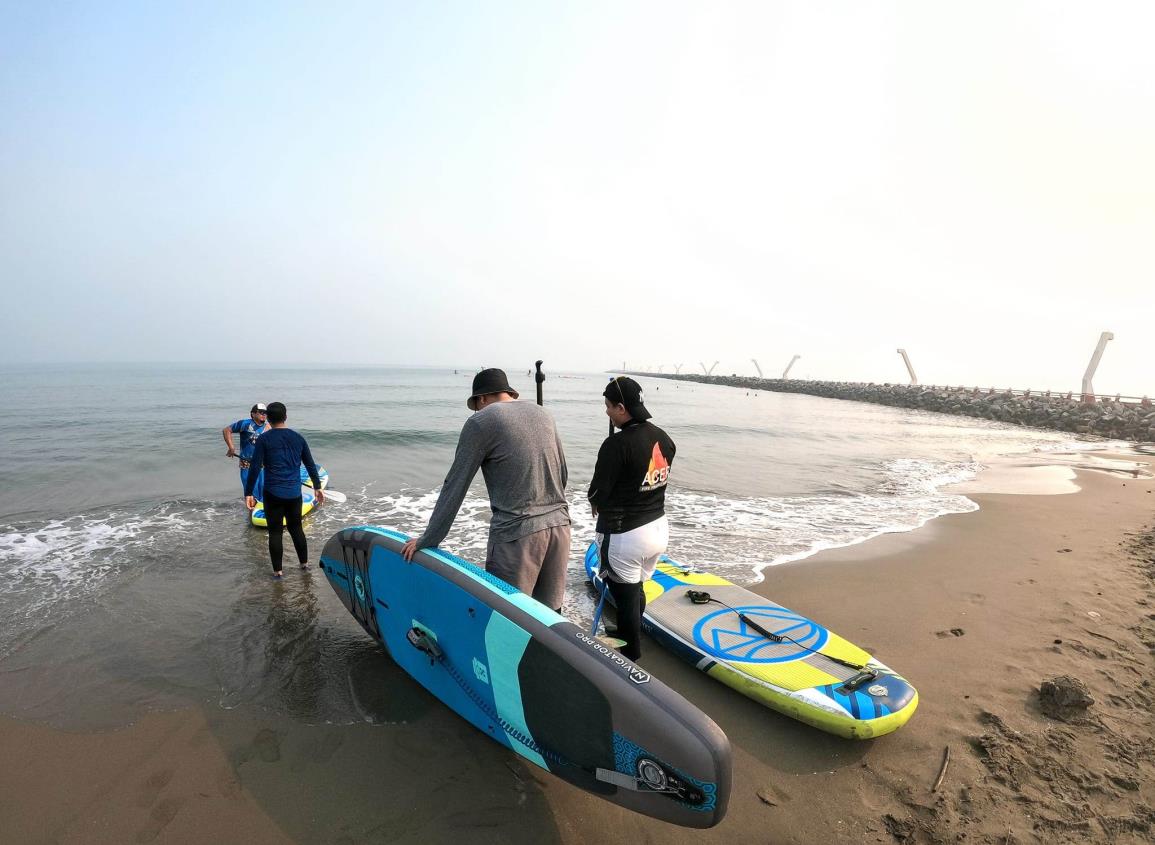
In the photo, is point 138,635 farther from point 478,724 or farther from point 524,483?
point 524,483

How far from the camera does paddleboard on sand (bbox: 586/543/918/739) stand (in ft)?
10.1

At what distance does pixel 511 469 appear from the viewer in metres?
2.78

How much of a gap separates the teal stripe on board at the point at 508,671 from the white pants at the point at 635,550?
36.6 inches

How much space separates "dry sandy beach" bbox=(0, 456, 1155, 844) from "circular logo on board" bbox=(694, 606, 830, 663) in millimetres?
277

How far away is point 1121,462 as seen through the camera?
46.9ft

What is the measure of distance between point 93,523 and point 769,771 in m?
9.87

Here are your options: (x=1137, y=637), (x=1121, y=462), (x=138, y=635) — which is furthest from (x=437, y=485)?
(x=1121, y=462)

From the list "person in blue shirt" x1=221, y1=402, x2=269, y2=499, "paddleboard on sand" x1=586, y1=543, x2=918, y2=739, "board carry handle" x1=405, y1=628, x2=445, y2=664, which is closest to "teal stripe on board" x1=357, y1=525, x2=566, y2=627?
"board carry handle" x1=405, y1=628, x2=445, y2=664

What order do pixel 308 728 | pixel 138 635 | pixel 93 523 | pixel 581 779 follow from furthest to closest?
pixel 93 523 < pixel 138 635 < pixel 308 728 < pixel 581 779

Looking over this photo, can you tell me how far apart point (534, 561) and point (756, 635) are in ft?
7.11

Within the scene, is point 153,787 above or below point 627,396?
below

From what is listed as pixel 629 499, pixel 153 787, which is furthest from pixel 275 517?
pixel 629 499

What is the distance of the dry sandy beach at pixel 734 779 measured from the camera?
2.45 meters

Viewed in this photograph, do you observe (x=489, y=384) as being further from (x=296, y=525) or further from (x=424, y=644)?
(x=296, y=525)
